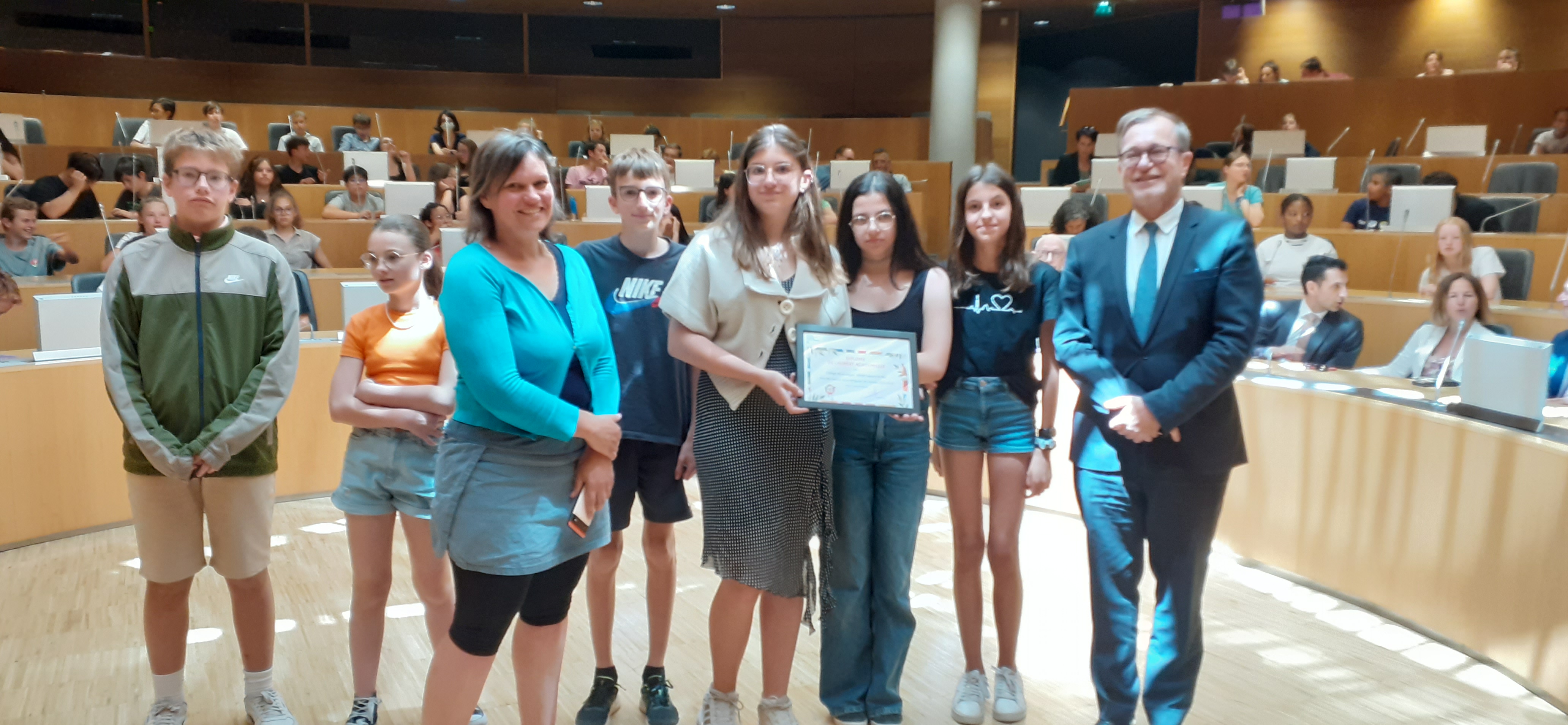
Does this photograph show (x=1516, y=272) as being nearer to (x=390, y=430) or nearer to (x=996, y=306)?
(x=996, y=306)

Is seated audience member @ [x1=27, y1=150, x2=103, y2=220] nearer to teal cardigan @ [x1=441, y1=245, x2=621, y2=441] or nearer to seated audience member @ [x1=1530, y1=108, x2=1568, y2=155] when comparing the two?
teal cardigan @ [x1=441, y1=245, x2=621, y2=441]

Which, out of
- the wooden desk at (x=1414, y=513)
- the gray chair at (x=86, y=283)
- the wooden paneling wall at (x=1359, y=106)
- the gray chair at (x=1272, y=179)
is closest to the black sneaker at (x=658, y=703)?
the wooden desk at (x=1414, y=513)

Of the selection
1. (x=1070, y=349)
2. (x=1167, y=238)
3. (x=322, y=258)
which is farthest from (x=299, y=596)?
(x=322, y=258)

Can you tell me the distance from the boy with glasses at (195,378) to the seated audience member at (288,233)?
3788mm

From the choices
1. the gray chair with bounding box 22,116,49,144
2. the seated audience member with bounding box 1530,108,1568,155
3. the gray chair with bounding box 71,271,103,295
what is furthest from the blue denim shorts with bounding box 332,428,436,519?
the seated audience member with bounding box 1530,108,1568,155

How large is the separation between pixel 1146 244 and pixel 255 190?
6.19m

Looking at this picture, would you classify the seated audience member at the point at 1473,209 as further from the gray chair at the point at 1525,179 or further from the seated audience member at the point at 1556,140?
the seated audience member at the point at 1556,140

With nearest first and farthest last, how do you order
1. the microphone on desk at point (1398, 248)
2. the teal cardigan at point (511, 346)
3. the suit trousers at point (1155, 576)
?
the teal cardigan at point (511, 346) → the suit trousers at point (1155, 576) → the microphone on desk at point (1398, 248)

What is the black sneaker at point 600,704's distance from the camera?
2518mm

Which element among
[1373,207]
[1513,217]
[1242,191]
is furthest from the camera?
[1373,207]

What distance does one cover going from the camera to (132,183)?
711 cm

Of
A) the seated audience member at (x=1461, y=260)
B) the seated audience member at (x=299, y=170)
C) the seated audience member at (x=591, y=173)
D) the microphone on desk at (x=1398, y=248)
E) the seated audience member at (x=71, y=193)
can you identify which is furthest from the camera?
the seated audience member at (x=591, y=173)

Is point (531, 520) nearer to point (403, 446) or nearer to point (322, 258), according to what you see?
point (403, 446)

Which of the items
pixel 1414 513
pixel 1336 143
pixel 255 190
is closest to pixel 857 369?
pixel 1414 513
